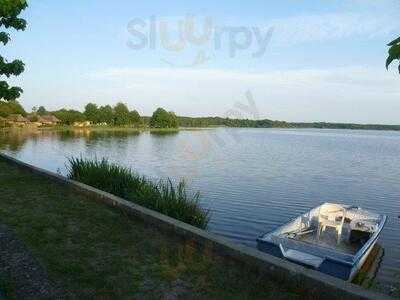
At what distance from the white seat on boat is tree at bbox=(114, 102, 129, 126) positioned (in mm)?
158102

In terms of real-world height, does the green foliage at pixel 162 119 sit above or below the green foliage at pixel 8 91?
below

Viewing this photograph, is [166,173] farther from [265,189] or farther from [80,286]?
[80,286]

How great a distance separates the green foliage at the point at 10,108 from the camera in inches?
4862

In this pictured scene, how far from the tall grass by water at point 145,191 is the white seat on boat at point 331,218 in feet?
13.1

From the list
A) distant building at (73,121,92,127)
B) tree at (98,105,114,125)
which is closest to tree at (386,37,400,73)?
distant building at (73,121,92,127)

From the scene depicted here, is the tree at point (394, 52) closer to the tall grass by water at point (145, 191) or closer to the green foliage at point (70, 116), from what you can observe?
the tall grass by water at point (145, 191)

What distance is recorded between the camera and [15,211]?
395 inches

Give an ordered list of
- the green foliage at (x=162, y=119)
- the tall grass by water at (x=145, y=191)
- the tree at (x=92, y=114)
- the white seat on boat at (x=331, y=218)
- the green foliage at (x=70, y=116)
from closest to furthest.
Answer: the tall grass by water at (x=145, y=191) < the white seat on boat at (x=331, y=218) < the green foliage at (x=70, y=116) < the green foliage at (x=162, y=119) < the tree at (x=92, y=114)

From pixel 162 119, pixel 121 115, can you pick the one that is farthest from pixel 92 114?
pixel 162 119

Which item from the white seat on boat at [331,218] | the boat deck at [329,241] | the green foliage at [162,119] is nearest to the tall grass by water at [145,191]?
the boat deck at [329,241]

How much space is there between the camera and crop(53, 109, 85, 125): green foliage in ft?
530

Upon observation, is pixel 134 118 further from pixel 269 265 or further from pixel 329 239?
Result: pixel 269 265

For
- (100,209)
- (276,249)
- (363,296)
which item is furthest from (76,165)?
(363,296)

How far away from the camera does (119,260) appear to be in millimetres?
7188
